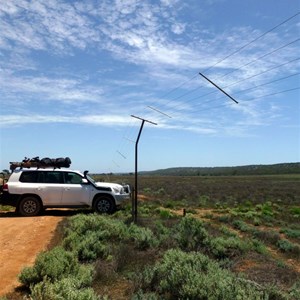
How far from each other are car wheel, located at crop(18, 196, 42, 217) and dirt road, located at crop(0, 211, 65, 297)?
0.39m

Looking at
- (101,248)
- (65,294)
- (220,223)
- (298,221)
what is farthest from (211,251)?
(298,221)

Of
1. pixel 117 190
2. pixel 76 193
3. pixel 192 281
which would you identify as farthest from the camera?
pixel 117 190

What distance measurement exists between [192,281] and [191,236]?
526 centimetres

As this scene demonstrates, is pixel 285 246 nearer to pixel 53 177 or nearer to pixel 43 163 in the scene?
pixel 53 177

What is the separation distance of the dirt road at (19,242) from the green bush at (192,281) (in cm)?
250

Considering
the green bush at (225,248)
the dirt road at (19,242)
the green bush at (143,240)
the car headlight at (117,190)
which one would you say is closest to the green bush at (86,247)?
the dirt road at (19,242)

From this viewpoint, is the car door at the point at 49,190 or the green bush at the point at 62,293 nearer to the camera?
the green bush at the point at 62,293

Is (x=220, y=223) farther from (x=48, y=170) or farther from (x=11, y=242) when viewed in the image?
(x=11, y=242)

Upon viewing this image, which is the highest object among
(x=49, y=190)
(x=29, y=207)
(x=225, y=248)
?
(x=49, y=190)

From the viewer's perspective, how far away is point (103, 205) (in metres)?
16.9

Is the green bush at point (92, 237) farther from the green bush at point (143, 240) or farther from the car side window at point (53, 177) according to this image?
the car side window at point (53, 177)

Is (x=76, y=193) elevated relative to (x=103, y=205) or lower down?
elevated

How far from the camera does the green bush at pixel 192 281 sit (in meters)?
5.65

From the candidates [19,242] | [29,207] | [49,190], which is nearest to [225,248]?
[19,242]
